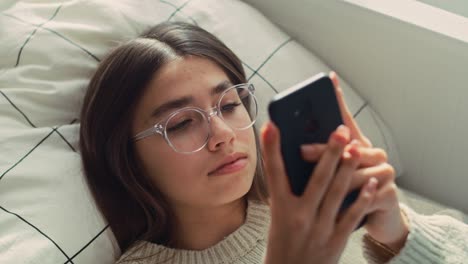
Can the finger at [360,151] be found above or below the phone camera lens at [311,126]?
below

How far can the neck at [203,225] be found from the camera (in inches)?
39.8

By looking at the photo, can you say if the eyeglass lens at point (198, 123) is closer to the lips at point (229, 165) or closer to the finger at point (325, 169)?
the lips at point (229, 165)

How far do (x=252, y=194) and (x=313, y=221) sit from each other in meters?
0.52

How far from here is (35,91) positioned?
42.1 inches

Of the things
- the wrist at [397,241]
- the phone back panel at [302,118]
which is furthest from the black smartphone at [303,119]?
the wrist at [397,241]

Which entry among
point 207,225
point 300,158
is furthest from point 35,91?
point 300,158

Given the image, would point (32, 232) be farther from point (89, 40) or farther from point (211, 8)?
point (211, 8)

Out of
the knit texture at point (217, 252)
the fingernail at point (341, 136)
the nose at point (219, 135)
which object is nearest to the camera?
the fingernail at point (341, 136)

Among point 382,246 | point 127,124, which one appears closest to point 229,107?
point 127,124

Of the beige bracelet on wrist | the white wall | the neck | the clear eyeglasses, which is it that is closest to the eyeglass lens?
the clear eyeglasses

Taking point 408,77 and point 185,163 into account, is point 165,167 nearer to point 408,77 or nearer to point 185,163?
point 185,163

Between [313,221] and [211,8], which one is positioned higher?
[313,221]

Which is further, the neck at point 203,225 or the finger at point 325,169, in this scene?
the neck at point 203,225

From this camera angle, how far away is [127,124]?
981 millimetres
